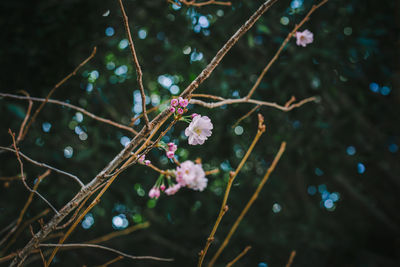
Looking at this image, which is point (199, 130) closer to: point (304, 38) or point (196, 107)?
point (304, 38)

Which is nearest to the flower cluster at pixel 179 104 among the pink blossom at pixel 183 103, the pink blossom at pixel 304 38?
the pink blossom at pixel 183 103

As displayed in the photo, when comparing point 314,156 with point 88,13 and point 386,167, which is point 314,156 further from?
point 88,13

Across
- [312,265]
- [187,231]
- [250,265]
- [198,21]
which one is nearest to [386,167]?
[312,265]

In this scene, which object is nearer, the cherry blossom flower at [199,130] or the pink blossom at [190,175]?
the cherry blossom flower at [199,130]

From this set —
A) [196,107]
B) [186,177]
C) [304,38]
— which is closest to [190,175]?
[186,177]

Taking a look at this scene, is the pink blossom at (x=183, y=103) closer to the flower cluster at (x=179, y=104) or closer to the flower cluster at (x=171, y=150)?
the flower cluster at (x=179, y=104)

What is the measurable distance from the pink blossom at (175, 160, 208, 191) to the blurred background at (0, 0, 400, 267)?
0.60 m

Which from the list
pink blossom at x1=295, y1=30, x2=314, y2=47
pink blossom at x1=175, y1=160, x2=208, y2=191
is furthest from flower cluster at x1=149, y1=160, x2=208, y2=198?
pink blossom at x1=295, y1=30, x2=314, y2=47

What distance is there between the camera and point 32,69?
1.36 m

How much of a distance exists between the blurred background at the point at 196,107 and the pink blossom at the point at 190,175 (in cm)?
60

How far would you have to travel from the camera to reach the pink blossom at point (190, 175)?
59cm

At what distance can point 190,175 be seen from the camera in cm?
60

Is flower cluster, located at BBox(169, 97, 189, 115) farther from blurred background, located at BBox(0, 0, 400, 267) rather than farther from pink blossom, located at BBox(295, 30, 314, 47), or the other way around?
blurred background, located at BBox(0, 0, 400, 267)

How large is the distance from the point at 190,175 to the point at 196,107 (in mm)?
843
